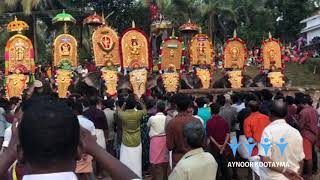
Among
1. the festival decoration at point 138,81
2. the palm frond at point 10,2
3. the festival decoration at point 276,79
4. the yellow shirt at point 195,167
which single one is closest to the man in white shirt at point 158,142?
the yellow shirt at point 195,167

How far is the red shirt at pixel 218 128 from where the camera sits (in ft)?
21.8

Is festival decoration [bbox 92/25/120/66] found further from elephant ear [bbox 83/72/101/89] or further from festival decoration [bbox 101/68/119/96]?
elephant ear [bbox 83/72/101/89]

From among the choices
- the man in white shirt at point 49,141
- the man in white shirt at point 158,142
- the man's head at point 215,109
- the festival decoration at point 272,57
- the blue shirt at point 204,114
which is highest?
the festival decoration at point 272,57

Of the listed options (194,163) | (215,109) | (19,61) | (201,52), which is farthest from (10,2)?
(194,163)

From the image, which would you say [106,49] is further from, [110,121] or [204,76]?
[110,121]

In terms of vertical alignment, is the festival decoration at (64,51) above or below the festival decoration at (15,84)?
above

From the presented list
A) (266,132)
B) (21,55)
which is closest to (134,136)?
(266,132)

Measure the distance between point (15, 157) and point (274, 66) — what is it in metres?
15.5

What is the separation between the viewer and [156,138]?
685cm

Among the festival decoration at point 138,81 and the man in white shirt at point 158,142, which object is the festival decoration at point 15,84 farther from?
the man in white shirt at point 158,142

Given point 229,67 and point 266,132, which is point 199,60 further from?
point 266,132

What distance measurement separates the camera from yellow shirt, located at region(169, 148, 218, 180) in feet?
11.0

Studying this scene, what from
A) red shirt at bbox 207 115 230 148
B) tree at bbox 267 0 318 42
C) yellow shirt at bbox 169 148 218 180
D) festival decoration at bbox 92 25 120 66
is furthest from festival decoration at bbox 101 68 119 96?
tree at bbox 267 0 318 42

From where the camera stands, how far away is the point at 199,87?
16.0 m
